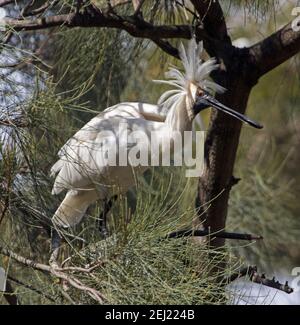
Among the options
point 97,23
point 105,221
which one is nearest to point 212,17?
point 97,23

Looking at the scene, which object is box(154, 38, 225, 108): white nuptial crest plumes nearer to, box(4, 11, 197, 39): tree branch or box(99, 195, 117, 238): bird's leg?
box(4, 11, 197, 39): tree branch

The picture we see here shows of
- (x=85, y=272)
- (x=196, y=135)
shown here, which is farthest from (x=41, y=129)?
(x=196, y=135)

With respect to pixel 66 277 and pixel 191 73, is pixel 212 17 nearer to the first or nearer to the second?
pixel 191 73

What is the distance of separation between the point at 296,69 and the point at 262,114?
823mm

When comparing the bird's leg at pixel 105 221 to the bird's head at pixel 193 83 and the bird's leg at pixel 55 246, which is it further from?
the bird's head at pixel 193 83

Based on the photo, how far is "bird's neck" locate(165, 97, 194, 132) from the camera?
100.0 inches

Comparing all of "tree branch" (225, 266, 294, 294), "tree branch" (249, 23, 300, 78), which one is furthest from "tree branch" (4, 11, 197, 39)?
"tree branch" (225, 266, 294, 294)

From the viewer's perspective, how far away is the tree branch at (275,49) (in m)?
2.08

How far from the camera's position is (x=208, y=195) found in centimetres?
218

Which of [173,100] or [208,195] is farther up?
[173,100]

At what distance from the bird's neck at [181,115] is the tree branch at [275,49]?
447mm

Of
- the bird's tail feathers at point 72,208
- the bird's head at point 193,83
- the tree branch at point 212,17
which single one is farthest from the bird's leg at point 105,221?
the tree branch at point 212,17

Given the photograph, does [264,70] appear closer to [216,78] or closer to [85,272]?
[216,78]

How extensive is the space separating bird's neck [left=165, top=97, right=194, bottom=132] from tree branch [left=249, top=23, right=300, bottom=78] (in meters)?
A: 0.45
